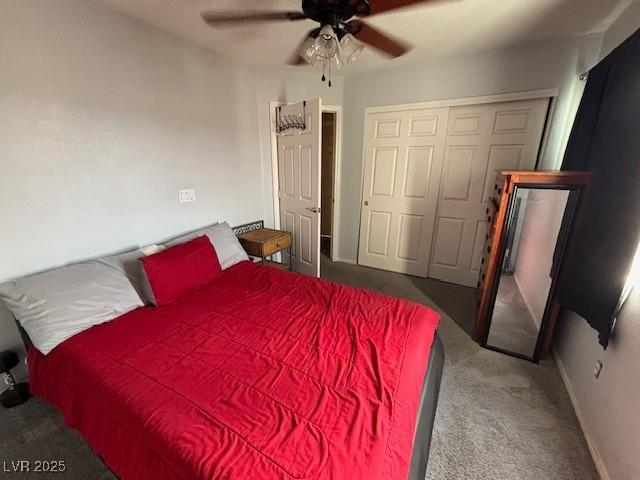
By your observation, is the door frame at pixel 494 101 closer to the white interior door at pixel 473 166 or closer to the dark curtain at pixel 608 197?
the white interior door at pixel 473 166

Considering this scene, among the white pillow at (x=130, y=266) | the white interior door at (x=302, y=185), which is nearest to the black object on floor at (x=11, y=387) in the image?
the white pillow at (x=130, y=266)

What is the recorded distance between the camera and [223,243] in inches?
96.0

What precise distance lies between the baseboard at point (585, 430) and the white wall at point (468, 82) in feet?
6.18

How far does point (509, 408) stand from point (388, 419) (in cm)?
117

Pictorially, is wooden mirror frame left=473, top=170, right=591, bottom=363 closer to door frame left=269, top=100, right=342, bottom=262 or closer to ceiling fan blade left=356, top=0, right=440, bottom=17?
ceiling fan blade left=356, top=0, right=440, bottom=17

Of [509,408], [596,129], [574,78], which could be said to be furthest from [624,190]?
[574,78]

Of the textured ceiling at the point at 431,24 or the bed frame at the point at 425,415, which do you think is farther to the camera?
the textured ceiling at the point at 431,24

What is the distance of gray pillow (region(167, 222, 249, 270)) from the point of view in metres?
2.36

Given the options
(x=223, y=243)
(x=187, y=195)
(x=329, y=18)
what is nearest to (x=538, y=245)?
(x=329, y=18)

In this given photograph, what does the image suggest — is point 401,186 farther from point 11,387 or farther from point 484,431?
point 11,387

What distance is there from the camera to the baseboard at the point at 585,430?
1.31m

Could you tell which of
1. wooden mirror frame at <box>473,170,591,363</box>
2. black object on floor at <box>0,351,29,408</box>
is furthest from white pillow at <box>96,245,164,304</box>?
wooden mirror frame at <box>473,170,591,363</box>

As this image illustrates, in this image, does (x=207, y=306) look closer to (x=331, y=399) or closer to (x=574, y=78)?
(x=331, y=399)

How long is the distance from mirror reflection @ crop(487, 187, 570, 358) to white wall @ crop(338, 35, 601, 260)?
3.55 feet
